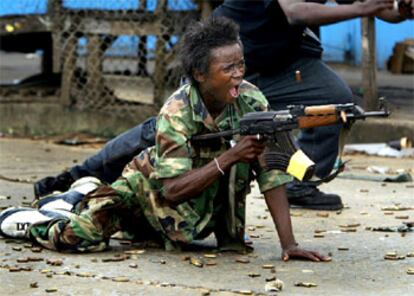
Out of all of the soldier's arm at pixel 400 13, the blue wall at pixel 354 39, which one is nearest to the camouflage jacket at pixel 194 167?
the soldier's arm at pixel 400 13

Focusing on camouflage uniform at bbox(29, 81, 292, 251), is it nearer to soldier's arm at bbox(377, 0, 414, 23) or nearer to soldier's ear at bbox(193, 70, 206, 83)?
soldier's ear at bbox(193, 70, 206, 83)

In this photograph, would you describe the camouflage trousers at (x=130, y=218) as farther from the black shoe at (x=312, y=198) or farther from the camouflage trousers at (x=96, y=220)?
the black shoe at (x=312, y=198)

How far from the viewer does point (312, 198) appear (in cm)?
712

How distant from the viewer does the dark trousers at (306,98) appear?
6.99 m

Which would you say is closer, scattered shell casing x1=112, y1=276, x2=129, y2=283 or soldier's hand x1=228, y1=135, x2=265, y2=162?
scattered shell casing x1=112, y1=276, x2=129, y2=283

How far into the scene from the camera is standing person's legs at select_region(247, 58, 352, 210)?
7.05 m

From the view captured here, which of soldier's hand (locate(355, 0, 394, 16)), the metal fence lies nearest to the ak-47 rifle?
soldier's hand (locate(355, 0, 394, 16))

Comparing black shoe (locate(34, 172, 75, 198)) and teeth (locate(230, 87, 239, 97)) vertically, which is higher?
teeth (locate(230, 87, 239, 97))

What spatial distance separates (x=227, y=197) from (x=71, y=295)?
106cm

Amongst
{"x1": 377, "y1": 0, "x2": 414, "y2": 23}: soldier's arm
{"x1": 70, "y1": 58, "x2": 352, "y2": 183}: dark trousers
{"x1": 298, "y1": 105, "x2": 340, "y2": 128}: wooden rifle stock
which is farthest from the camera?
{"x1": 70, "y1": 58, "x2": 352, "y2": 183}: dark trousers

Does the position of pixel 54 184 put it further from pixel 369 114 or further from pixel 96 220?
pixel 369 114

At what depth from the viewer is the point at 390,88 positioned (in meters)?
12.5

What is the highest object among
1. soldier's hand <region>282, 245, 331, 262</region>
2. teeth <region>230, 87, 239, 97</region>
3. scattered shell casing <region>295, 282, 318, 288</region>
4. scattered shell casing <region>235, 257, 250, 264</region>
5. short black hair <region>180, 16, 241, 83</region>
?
short black hair <region>180, 16, 241, 83</region>

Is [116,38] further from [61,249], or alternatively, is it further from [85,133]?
[61,249]
